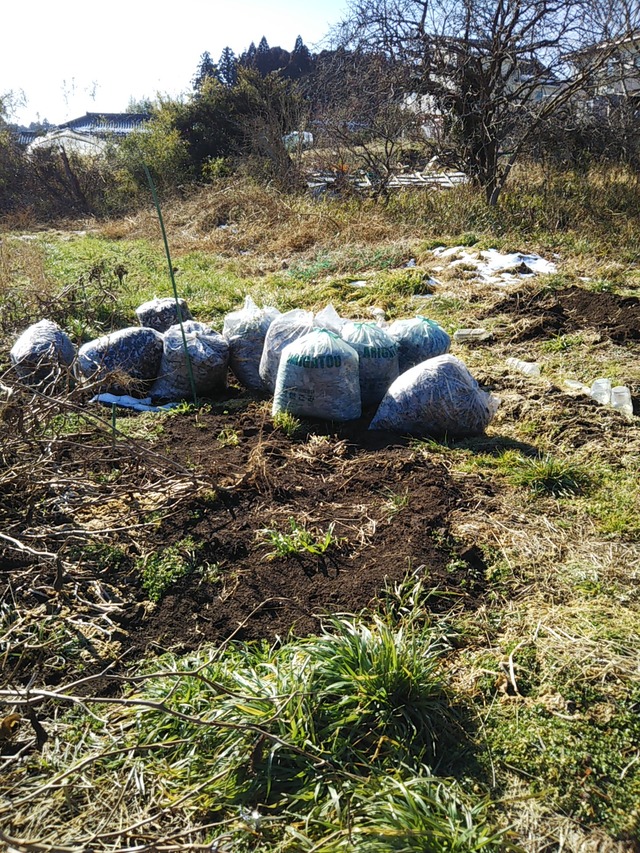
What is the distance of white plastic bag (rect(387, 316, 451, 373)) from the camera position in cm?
430

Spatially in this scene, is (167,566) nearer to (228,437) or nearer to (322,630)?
(322,630)

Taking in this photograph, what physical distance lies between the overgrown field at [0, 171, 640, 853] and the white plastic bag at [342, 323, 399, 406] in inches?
15.9

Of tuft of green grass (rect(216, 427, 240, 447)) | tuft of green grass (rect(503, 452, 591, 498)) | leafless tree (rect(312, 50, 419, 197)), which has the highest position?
leafless tree (rect(312, 50, 419, 197))

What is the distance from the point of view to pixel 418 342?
4297mm

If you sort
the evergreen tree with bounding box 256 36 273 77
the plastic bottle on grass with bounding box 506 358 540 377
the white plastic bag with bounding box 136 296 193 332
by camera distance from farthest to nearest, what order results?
the evergreen tree with bounding box 256 36 273 77
the white plastic bag with bounding box 136 296 193 332
the plastic bottle on grass with bounding box 506 358 540 377

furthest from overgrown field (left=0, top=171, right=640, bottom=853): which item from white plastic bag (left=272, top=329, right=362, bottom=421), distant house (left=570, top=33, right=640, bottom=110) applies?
distant house (left=570, top=33, right=640, bottom=110)

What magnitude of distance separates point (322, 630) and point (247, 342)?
9.75 ft

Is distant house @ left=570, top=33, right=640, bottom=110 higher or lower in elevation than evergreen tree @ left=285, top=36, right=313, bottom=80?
lower

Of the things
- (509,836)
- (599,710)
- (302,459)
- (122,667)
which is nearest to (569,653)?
(599,710)

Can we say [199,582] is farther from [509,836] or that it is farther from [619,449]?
[619,449]

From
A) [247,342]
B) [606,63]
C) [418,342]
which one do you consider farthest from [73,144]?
[418,342]

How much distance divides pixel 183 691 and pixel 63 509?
1.43 m

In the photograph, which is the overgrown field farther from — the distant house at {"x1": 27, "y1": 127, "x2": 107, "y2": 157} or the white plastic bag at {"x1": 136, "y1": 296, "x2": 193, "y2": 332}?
the distant house at {"x1": 27, "y1": 127, "x2": 107, "y2": 157}

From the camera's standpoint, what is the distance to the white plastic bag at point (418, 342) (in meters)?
4.30
